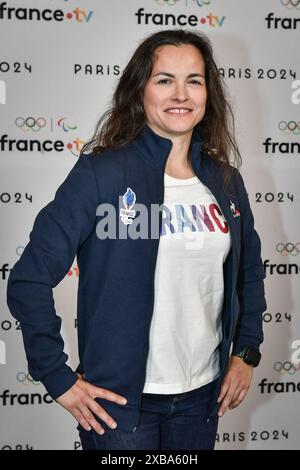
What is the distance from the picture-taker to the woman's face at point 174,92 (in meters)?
1.51

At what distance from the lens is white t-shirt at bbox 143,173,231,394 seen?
1421 millimetres

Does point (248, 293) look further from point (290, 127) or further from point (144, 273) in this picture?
point (290, 127)

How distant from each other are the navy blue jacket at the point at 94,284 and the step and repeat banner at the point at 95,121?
2.82ft

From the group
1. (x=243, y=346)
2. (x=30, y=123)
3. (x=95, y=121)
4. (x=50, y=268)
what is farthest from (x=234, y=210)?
(x=30, y=123)

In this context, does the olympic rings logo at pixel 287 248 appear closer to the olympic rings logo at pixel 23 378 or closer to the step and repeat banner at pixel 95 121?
the step and repeat banner at pixel 95 121

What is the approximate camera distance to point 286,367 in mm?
2520

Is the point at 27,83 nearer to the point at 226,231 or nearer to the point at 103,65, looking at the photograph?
the point at 103,65

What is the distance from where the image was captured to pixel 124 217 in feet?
4.71

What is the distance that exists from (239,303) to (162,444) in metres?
0.52

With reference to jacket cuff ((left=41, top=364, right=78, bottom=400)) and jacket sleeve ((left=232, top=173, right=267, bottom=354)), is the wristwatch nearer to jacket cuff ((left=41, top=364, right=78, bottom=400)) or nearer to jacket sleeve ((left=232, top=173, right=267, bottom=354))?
jacket sleeve ((left=232, top=173, right=267, bottom=354))

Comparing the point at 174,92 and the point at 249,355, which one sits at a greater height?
the point at 174,92

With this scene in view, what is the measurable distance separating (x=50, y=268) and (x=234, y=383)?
0.71 metres

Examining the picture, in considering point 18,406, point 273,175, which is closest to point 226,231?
point 273,175

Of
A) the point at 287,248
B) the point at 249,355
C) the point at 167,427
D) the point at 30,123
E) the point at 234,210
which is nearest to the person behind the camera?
the point at 167,427
